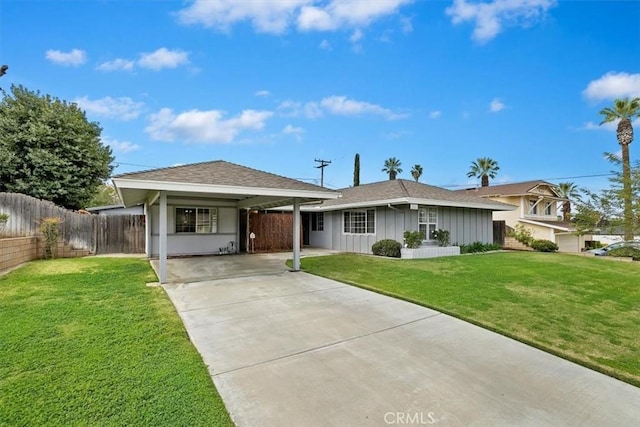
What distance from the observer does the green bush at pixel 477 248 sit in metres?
15.4

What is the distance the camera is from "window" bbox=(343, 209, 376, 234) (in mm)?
15116

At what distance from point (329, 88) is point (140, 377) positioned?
1714cm

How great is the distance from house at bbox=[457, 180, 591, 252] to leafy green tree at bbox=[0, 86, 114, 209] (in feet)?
89.7

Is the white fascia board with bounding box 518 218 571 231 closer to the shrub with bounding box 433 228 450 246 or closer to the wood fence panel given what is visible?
the wood fence panel

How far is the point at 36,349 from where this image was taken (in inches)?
148

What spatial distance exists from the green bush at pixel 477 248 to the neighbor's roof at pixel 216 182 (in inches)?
351

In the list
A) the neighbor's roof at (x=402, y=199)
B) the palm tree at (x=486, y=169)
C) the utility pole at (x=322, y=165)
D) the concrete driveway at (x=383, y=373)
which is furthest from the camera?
the utility pole at (x=322, y=165)

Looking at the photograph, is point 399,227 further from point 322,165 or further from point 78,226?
point 322,165

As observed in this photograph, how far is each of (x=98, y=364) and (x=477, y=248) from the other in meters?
16.3

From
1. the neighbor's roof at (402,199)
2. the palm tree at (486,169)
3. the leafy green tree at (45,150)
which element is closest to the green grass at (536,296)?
the neighbor's roof at (402,199)

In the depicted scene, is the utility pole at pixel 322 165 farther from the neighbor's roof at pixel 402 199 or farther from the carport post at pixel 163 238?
the carport post at pixel 163 238

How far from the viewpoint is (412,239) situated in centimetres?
1302

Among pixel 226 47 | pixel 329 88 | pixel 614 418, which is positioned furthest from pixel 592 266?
pixel 226 47

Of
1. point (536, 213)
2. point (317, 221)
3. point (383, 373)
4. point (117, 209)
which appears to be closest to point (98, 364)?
point (383, 373)
